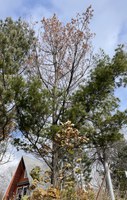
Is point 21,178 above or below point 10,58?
below

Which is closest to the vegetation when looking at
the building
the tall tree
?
the tall tree

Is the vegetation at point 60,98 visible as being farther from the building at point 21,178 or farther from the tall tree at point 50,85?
the building at point 21,178

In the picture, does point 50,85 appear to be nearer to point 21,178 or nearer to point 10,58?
point 10,58

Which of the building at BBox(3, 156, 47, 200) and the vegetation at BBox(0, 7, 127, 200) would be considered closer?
the vegetation at BBox(0, 7, 127, 200)

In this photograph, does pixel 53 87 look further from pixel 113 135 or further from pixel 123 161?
pixel 123 161

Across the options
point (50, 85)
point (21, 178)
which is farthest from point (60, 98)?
point (21, 178)

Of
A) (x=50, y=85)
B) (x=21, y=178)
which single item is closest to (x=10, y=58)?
(x=50, y=85)

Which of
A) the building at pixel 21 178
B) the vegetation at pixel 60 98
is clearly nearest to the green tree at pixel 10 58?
the vegetation at pixel 60 98

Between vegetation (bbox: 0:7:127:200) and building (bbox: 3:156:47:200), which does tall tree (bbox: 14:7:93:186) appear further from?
building (bbox: 3:156:47:200)

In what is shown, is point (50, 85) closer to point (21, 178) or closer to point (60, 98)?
point (60, 98)

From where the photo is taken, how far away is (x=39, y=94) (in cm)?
671

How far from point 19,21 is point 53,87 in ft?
11.1

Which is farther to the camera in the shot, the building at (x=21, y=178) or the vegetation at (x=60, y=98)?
the building at (x=21, y=178)

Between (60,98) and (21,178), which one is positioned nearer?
(60,98)
